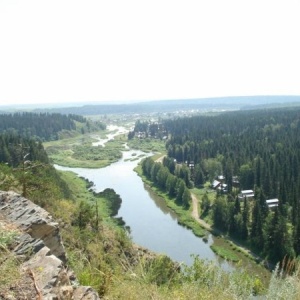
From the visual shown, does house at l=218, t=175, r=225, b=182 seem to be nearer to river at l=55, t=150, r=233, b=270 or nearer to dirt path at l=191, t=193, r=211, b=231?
dirt path at l=191, t=193, r=211, b=231

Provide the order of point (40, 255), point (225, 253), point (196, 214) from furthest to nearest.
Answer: point (196, 214) → point (225, 253) → point (40, 255)

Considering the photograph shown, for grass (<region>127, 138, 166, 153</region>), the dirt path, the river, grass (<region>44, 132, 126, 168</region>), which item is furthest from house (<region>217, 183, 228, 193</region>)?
grass (<region>127, 138, 166, 153</region>)

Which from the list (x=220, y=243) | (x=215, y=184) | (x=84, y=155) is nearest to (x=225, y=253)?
(x=220, y=243)

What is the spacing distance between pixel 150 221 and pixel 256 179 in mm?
26607

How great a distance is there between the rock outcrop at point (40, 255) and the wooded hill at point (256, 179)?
33.4 m

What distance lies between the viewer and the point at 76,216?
3288 centimetres

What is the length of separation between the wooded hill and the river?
19.0ft

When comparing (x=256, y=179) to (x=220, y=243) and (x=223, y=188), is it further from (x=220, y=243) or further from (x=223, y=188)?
(x=220, y=243)

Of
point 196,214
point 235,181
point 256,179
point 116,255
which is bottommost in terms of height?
point 196,214

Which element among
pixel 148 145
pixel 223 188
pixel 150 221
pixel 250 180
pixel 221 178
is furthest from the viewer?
pixel 148 145

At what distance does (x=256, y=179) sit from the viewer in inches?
2731

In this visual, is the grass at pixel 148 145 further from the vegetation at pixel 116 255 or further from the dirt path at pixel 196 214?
the dirt path at pixel 196 214

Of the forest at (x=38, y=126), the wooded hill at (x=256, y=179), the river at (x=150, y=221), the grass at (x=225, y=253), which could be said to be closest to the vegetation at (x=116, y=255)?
the wooded hill at (x=256, y=179)

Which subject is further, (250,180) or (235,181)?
(235,181)
